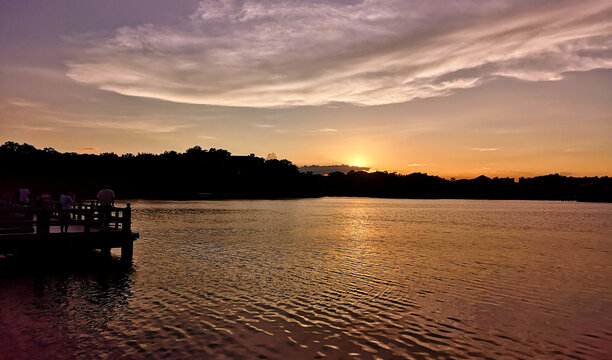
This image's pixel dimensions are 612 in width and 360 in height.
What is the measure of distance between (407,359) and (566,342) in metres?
6.18

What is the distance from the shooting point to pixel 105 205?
24.8 metres

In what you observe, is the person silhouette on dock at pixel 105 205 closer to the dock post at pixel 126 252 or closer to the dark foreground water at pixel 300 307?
the dock post at pixel 126 252

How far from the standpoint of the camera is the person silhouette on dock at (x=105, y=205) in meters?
24.4

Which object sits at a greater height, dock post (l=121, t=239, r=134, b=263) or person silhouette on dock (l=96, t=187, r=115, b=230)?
person silhouette on dock (l=96, t=187, r=115, b=230)

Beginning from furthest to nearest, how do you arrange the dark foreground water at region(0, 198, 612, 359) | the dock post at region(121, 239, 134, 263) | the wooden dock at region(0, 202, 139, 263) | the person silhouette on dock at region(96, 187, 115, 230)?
the dock post at region(121, 239, 134, 263) → the person silhouette on dock at region(96, 187, 115, 230) → the wooden dock at region(0, 202, 139, 263) → the dark foreground water at region(0, 198, 612, 359)

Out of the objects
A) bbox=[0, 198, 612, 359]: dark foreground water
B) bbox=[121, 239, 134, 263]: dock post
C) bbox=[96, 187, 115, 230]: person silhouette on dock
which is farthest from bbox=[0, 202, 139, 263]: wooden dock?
bbox=[0, 198, 612, 359]: dark foreground water

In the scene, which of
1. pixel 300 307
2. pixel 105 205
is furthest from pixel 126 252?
pixel 300 307

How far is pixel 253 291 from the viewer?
19.6m

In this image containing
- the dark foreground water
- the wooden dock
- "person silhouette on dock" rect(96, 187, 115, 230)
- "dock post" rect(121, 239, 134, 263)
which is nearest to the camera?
the dark foreground water

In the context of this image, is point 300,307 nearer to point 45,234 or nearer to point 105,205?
point 45,234

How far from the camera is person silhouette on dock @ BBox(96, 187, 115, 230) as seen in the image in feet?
80.1

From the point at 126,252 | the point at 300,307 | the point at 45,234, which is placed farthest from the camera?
the point at 126,252

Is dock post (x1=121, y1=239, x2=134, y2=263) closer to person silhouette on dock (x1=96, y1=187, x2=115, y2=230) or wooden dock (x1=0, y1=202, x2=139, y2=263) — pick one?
wooden dock (x1=0, y1=202, x2=139, y2=263)

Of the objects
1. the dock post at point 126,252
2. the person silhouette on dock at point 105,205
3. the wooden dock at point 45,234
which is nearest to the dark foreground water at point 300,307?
the dock post at point 126,252
